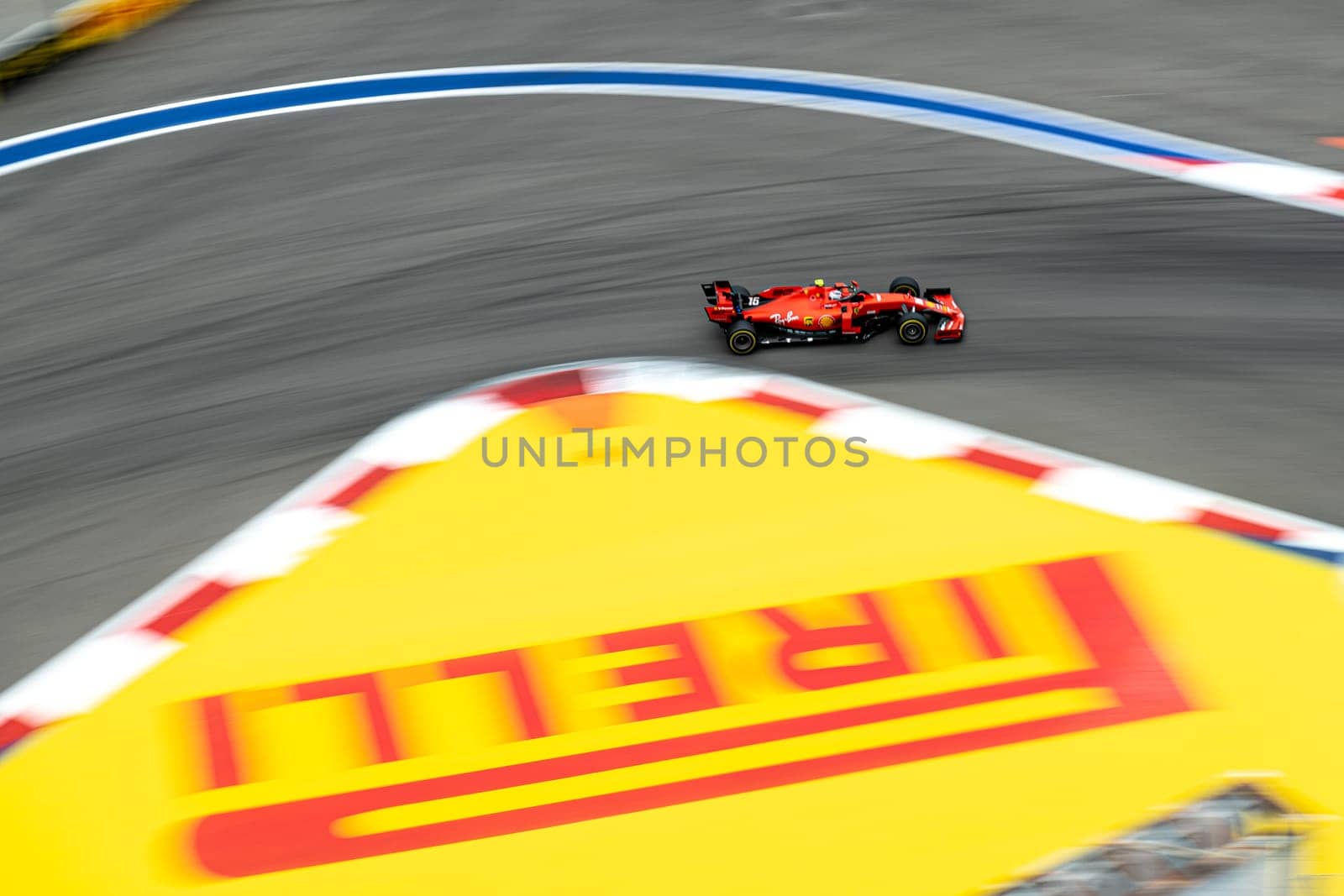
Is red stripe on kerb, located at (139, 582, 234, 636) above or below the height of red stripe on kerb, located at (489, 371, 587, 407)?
below

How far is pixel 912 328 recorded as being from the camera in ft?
25.2

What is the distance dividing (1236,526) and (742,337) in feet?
9.75

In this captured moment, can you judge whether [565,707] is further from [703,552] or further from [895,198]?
[895,198]

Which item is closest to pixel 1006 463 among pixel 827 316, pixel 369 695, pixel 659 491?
pixel 827 316

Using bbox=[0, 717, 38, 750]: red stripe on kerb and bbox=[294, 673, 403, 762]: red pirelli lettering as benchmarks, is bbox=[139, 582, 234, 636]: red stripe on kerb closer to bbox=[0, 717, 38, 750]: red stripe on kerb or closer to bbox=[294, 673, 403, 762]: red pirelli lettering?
bbox=[0, 717, 38, 750]: red stripe on kerb

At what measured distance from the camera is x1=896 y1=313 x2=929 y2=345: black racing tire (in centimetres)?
766

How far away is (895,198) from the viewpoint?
8953 millimetres

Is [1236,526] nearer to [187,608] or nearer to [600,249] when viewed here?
[600,249]

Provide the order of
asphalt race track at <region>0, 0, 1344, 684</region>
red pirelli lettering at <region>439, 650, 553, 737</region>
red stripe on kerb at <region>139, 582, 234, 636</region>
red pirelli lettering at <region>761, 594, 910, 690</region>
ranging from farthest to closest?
1. asphalt race track at <region>0, 0, 1344, 684</region>
2. red stripe on kerb at <region>139, 582, 234, 636</region>
3. red pirelli lettering at <region>761, 594, 910, 690</region>
4. red pirelli lettering at <region>439, 650, 553, 737</region>

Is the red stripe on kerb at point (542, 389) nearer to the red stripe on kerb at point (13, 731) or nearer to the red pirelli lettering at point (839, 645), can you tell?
the red pirelli lettering at point (839, 645)

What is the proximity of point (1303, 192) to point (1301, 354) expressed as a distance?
6.13 feet

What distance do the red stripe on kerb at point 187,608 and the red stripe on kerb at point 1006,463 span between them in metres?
4.05

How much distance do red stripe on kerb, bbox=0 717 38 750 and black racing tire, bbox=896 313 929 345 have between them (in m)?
5.16

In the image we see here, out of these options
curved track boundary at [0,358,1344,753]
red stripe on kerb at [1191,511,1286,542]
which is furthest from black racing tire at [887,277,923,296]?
red stripe on kerb at [1191,511,1286,542]
